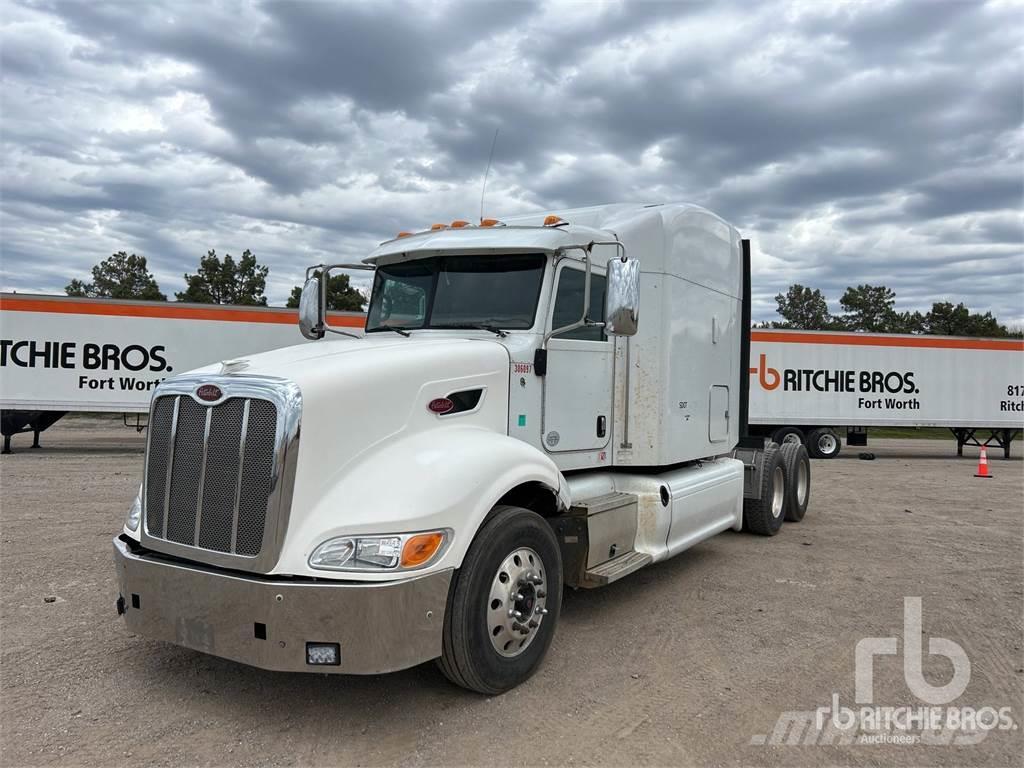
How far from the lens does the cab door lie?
16.1ft

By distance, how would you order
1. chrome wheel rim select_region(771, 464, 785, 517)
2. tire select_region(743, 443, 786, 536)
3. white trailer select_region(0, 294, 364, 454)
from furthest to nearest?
white trailer select_region(0, 294, 364, 454)
chrome wheel rim select_region(771, 464, 785, 517)
tire select_region(743, 443, 786, 536)

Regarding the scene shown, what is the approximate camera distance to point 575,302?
5.13 metres

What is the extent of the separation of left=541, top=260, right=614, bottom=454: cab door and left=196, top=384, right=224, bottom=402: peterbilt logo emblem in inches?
82.2

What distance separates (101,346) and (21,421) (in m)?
2.85

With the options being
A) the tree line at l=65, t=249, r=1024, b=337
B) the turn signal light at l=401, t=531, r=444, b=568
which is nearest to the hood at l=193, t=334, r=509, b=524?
the turn signal light at l=401, t=531, r=444, b=568

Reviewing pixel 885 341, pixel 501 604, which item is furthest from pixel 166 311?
pixel 885 341

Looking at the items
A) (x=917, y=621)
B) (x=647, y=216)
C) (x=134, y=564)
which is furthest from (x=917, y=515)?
(x=134, y=564)

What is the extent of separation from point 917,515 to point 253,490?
384 inches

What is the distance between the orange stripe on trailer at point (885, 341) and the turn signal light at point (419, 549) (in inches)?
684

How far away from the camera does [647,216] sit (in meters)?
5.95

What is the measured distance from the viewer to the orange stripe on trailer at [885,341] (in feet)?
64.3

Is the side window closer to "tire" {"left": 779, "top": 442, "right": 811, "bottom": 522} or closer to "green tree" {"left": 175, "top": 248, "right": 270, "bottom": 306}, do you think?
"tire" {"left": 779, "top": 442, "right": 811, "bottom": 522}

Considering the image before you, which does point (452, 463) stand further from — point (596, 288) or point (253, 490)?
point (596, 288)

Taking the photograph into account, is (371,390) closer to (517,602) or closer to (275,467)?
(275,467)
